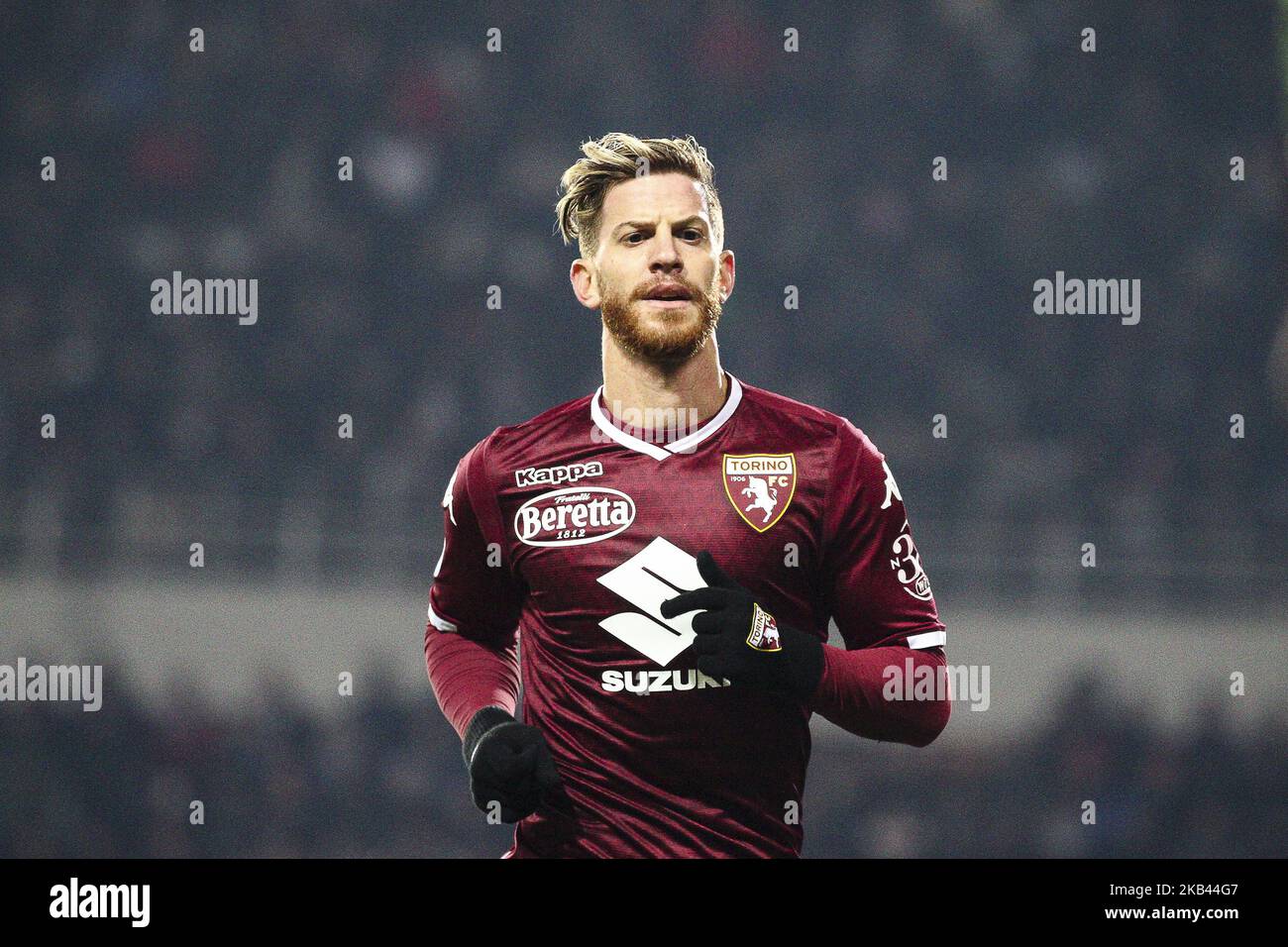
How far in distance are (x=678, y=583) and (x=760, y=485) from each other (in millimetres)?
336

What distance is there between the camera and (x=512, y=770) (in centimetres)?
350

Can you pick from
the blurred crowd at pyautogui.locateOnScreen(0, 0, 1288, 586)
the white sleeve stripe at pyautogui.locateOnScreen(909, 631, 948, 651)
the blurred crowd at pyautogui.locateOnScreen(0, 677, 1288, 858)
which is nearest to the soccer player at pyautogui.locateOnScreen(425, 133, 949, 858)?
the white sleeve stripe at pyautogui.locateOnScreen(909, 631, 948, 651)

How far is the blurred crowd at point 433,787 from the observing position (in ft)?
26.3

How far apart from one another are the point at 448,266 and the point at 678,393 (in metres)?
6.62

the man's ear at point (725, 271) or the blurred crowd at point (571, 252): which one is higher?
the blurred crowd at point (571, 252)

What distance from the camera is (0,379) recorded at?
9195mm

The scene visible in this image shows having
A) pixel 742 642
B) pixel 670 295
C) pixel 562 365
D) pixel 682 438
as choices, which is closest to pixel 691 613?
pixel 742 642

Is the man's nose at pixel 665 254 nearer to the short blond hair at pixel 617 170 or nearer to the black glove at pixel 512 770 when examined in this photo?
the short blond hair at pixel 617 170

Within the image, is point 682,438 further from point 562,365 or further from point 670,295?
point 562,365

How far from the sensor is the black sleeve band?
3.68 m

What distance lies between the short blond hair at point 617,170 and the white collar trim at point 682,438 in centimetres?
42

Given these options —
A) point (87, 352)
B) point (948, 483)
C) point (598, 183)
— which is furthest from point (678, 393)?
point (87, 352)

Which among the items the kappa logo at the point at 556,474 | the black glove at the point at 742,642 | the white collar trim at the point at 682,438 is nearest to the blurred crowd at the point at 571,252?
the kappa logo at the point at 556,474

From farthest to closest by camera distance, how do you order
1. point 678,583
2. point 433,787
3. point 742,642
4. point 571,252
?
point 571,252, point 433,787, point 678,583, point 742,642
